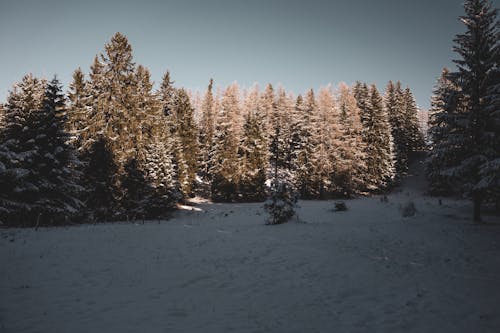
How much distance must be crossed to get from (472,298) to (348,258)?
4423 millimetres

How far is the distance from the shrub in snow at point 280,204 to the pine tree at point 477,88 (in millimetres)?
10211

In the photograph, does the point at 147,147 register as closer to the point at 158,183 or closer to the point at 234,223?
the point at 158,183

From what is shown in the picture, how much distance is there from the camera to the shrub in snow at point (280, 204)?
20.7 meters

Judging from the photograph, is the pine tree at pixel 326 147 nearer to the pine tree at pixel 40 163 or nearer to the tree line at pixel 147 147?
the tree line at pixel 147 147

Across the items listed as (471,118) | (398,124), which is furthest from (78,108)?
(398,124)

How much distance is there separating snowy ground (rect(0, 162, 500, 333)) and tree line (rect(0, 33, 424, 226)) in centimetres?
547

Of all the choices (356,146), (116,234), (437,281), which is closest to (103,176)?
(116,234)

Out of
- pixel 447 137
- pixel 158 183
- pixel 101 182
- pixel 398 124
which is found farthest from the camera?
pixel 398 124

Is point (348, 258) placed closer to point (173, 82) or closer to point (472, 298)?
point (472, 298)

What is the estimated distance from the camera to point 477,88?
18922 mm

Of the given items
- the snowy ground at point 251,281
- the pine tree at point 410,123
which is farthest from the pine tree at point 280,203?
the pine tree at point 410,123

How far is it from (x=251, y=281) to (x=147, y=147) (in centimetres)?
2277

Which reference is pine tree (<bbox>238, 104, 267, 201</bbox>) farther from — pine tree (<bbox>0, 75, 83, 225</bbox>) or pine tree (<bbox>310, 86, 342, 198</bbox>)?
pine tree (<bbox>0, 75, 83, 225</bbox>)

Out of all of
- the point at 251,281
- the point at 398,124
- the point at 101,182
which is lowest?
the point at 251,281
